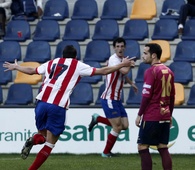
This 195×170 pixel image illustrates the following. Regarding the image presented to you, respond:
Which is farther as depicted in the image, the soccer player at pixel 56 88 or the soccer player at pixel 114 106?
the soccer player at pixel 114 106

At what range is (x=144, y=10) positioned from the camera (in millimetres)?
18156

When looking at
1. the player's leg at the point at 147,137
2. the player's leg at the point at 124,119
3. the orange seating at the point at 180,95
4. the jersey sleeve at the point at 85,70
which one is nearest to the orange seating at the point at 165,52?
the orange seating at the point at 180,95

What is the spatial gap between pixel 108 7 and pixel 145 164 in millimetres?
8744

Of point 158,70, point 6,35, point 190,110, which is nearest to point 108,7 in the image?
point 6,35

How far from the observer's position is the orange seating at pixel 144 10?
1795cm

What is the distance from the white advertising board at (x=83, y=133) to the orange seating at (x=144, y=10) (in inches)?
170

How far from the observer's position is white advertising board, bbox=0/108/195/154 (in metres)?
14.0

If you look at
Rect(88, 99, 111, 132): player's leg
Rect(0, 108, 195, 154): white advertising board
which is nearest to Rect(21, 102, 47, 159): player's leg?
Rect(88, 99, 111, 132): player's leg

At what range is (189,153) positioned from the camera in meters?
14.0

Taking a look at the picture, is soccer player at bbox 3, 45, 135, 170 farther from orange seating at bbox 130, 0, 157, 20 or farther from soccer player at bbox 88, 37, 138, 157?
orange seating at bbox 130, 0, 157, 20

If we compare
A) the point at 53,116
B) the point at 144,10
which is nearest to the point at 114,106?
the point at 53,116

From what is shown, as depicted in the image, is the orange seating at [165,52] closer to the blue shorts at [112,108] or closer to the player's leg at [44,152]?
the blue shorts at [112,108]

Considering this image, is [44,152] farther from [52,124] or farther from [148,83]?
[148,83]

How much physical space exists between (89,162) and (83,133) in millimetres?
1571
